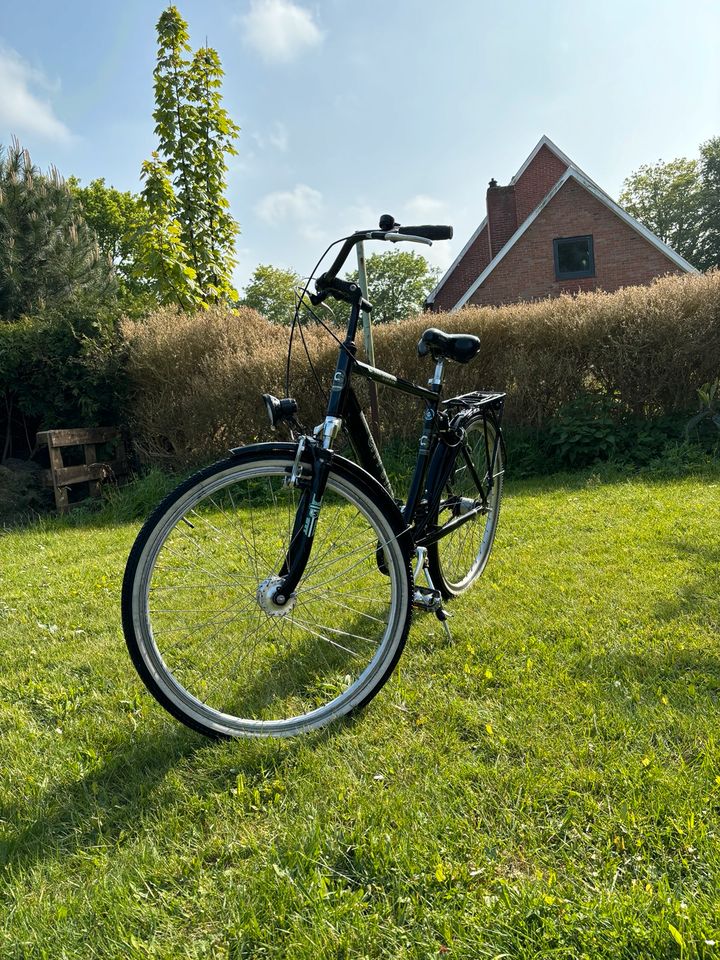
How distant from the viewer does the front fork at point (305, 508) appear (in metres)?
2.00

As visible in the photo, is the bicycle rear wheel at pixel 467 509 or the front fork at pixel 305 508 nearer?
the front fork at pixel 305 508

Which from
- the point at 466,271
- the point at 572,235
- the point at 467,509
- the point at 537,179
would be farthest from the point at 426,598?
the point at 537,179

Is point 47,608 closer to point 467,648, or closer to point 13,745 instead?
point 13,745

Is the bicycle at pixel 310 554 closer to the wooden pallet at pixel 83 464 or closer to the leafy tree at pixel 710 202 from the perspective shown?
the wooden pallet at pixel 83 464

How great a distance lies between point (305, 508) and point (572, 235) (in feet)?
62.3

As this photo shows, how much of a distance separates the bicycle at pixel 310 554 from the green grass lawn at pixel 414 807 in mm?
199

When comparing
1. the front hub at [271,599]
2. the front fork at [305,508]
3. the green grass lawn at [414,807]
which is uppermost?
the front fork at [305,508]

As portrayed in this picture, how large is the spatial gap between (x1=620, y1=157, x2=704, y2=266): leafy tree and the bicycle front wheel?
48.3m

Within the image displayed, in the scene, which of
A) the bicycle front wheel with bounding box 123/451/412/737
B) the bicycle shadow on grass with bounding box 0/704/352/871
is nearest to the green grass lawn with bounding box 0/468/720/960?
the bicycle shadow on grass with bounding box 0/704/352/871

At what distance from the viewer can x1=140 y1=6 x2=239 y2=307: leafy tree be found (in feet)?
24.2

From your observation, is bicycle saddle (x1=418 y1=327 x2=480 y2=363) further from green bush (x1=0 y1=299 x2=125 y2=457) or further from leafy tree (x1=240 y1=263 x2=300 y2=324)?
leafy tree (x1=240 y1=263 x2=300 y2=324)

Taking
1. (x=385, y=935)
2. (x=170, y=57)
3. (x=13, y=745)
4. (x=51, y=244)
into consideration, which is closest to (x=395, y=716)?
(x=385, y=935)

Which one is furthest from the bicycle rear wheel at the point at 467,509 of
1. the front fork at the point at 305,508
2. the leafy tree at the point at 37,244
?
the leafy tree at the point at 37,244

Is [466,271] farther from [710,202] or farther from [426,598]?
[710,202]
